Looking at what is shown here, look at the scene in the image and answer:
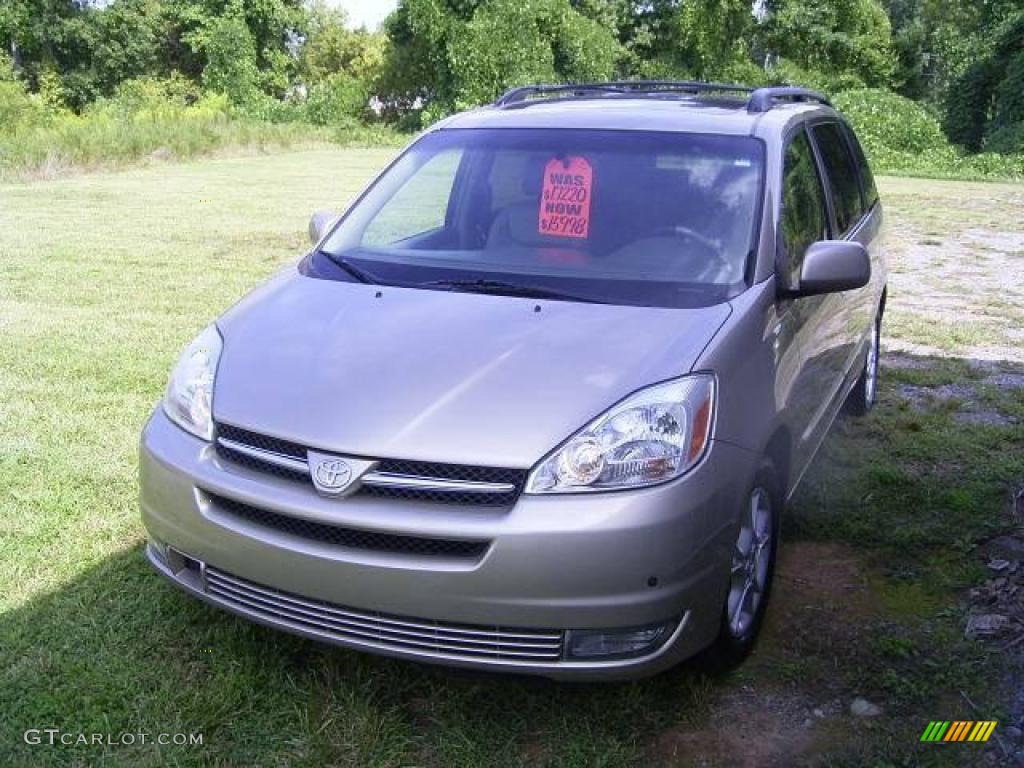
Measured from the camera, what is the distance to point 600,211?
11.5 feet

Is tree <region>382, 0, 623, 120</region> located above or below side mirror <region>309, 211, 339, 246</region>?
below

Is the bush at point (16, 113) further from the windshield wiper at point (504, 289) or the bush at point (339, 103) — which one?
the windshield wiper at point (504, 289)

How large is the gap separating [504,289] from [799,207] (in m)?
1.29

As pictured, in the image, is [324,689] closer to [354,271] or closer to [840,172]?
[354,271]

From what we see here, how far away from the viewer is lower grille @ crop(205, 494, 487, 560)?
7.82 ft

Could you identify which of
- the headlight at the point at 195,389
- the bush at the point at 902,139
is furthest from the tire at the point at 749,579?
the bush at the point at 902,139

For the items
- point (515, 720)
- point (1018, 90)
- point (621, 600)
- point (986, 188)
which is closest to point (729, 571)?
point (621, 600)

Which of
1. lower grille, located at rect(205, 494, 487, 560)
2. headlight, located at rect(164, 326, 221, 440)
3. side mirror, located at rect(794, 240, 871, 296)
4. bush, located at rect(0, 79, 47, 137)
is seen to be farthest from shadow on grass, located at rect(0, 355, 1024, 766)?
bush, located at rect(0, 79, 47, 137)

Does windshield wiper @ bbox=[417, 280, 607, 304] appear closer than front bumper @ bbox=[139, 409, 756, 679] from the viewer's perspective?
No

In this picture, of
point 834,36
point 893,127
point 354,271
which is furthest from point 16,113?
point 834,36

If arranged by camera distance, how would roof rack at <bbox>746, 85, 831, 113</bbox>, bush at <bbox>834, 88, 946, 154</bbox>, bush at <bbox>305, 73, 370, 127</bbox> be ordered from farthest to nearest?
1. bush at <bbox>305, 73, 370, 127</bbox>
2. bush at <bbox>834, 88, 946, 154</bbox>
3. roof rack at <bbox>746, 85, 831, 113</bbox>

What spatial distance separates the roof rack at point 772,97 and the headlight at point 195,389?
7.50 feet

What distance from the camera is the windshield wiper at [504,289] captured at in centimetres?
309

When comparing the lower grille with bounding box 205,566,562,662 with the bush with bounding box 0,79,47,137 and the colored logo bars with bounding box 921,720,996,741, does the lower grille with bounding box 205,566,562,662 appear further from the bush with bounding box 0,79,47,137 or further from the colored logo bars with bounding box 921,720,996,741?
the bush with bounding box 0,79,47,137
